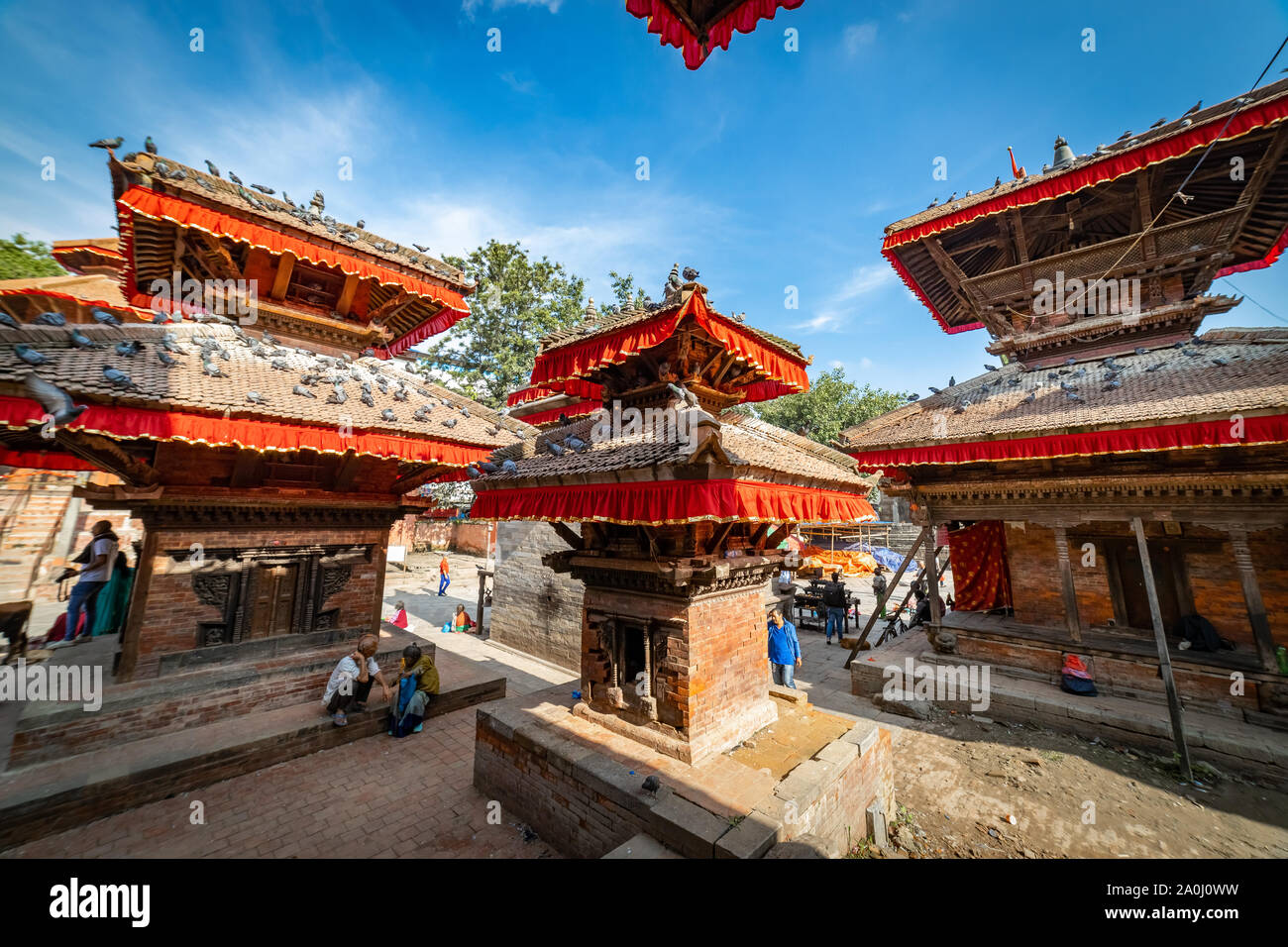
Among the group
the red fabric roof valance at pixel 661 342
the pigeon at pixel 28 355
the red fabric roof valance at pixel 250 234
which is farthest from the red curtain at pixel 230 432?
the red fabric roof valance at pixel 250 234

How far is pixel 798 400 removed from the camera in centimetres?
3819

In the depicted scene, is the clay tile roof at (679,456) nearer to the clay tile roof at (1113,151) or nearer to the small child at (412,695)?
the small child at (412,695)

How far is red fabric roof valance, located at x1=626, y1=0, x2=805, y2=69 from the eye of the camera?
2.27 meters

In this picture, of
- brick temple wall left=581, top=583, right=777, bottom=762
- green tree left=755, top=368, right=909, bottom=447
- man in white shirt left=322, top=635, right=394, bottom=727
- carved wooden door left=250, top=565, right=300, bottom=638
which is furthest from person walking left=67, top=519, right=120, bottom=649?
green tree left=755, top=368, right=909, bottom=447

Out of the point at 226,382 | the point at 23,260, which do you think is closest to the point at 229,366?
the point at 226,382

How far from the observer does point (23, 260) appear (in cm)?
2097

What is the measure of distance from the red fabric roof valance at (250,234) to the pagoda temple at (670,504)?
4.00 meters

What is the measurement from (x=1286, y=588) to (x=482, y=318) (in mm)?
29862

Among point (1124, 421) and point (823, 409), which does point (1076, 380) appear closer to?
point (1124, 421)

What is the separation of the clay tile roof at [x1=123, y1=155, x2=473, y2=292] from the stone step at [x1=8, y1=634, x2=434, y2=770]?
7255 millimetres

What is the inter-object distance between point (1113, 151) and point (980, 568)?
30.8ft

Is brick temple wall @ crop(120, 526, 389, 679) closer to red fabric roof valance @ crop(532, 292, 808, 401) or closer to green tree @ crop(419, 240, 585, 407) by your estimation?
red fabric roof valance @ crop(532, 292, 808, 401)
